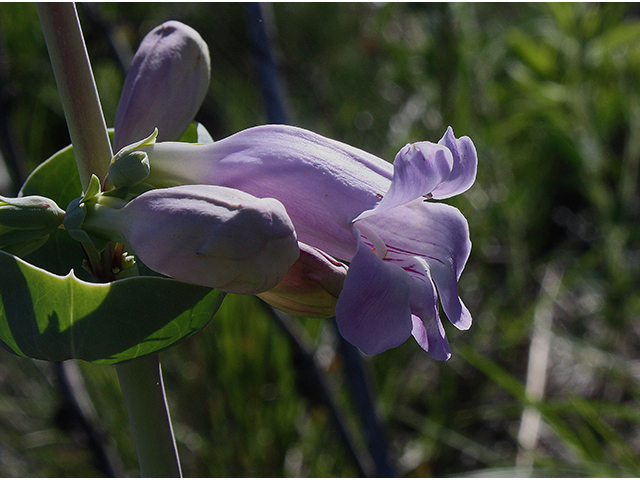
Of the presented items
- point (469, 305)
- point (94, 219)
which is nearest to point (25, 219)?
point (94, 219)

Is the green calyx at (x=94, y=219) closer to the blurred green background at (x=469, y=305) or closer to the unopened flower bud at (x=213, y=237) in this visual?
the unopened flower bud at (x=213, y=237)

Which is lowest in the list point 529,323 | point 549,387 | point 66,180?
point 549,387

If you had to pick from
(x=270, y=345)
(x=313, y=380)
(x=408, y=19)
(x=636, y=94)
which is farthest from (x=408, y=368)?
(x=408, y=19)

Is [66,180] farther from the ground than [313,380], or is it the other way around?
[66,180]

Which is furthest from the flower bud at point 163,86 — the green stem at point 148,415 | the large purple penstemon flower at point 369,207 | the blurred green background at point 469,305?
the blurred green background at point 469,305

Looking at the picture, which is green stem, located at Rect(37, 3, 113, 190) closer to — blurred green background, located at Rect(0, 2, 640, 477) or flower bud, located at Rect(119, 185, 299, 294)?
flower bud, located at Rect(119, 185, 299, 294)

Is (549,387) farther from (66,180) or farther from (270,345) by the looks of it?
(66,180)
